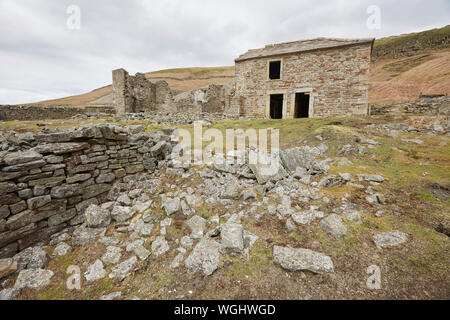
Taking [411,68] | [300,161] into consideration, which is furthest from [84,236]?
[411,68]

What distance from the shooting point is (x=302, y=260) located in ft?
8.11

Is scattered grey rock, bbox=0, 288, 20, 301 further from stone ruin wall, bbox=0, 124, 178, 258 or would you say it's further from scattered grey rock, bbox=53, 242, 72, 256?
stone ruin wall, bbox=0, 124, 178, 258

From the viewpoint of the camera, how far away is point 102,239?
11.1ft

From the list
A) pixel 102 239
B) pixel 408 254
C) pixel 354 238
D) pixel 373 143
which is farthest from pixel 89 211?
pixel 373 143

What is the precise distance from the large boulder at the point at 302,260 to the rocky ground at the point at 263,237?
0.01 meters

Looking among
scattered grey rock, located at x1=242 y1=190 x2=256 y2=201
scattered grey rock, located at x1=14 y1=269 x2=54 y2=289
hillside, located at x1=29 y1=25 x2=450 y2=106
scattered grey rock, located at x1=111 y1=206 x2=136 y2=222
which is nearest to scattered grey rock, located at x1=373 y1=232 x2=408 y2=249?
scattered grey rock, located at x1=242 y1=190 x2=256 y2=201

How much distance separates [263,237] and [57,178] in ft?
14.1

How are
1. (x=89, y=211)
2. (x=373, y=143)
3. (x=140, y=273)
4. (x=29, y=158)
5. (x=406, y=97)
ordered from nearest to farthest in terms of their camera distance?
1. (x=140, y=273)
2. (x=29, y=158)
3. (x=89, y=211)
4. (x=373, y=143)
5. (x=406, y=97)

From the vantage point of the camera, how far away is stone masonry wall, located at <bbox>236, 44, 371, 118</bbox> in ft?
40.0

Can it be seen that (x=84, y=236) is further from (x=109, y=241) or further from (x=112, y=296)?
(x=112, y=296)

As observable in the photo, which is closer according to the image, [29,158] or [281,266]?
[281,266]

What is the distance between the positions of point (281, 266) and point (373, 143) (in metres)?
5.64

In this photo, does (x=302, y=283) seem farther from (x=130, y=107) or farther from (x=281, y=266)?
(x=130, y=107)

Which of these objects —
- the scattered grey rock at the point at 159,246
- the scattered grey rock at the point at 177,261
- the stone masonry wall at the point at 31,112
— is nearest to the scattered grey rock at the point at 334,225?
the scattered grey rock at the point at 177,261
